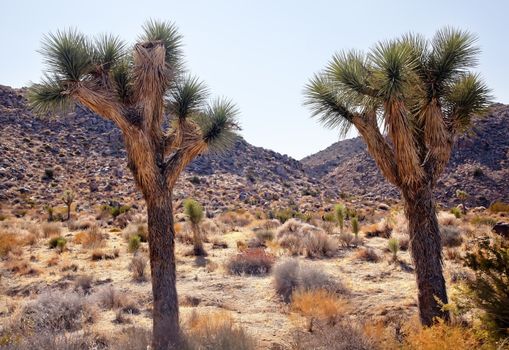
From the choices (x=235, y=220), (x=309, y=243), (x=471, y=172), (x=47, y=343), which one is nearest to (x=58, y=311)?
(x=47, y=343)

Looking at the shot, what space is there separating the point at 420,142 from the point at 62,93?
5683 millimetres

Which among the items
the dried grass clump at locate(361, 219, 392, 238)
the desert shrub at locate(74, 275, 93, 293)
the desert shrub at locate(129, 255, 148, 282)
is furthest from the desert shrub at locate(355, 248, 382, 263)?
the desert shrub at locate(74, 275, 93, 293)

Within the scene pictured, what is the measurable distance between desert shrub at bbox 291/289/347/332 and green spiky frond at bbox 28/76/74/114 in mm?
5410

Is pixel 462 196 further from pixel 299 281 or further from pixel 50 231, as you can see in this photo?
pixel 50 231

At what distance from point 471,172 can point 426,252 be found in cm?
3419

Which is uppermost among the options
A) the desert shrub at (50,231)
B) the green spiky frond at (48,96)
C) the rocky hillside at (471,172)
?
the rocky hillside at (471,172)

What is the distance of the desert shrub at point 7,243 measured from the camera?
1517cm

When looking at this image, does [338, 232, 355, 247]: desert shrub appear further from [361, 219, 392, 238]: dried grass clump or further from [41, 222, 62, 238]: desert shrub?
[41, 222, 62, 238]: desert shrub

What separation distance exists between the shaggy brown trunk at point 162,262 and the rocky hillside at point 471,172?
1062 inches

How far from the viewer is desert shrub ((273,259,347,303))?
9.84 m

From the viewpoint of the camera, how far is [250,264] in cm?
1284

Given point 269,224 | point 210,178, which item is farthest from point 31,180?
point 269,224

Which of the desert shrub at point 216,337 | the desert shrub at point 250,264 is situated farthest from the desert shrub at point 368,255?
the desert shrub at point 216,337

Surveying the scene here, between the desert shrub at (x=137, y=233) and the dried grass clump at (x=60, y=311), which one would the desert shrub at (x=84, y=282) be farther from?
the desert shrub at (x=137, y=233)
